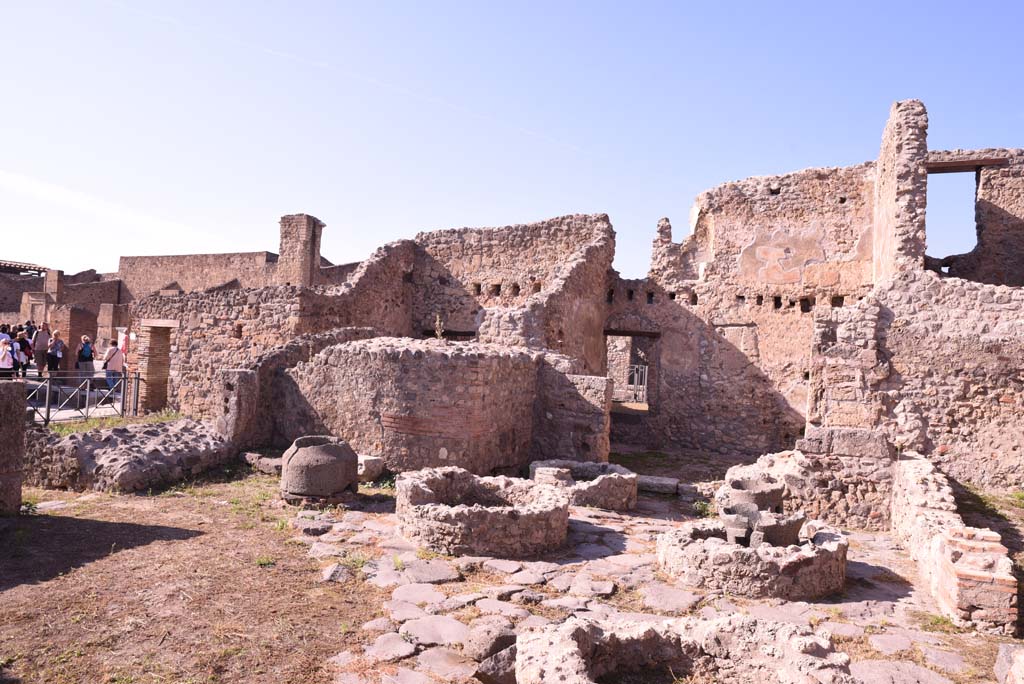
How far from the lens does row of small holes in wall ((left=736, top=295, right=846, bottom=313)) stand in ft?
43.1

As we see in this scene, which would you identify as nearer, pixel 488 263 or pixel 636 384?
pixel 488 263

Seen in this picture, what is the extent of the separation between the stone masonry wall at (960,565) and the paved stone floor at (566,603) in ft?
0.52

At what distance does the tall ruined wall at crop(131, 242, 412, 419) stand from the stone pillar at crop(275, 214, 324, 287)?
7391mm

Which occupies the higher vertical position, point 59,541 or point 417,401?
point 417,401

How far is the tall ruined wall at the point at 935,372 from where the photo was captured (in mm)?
9164

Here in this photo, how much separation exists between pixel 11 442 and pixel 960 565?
9.03m

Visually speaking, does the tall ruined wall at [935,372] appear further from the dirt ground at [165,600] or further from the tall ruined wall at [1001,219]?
the dirt ground at [165,600]

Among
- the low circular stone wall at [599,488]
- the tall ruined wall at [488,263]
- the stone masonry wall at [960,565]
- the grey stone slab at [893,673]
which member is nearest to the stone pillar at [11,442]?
the low circular stone wall at [599,488]

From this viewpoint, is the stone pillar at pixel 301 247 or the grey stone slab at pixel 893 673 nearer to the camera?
the grey stone slab at pixel 893 673

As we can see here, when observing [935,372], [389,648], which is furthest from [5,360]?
[935,372]

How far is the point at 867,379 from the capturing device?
952 centimetres

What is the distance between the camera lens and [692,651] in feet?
13.7

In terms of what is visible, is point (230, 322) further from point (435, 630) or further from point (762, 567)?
point (762, 567)

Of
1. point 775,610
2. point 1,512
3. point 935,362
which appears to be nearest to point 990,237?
point 935,362
